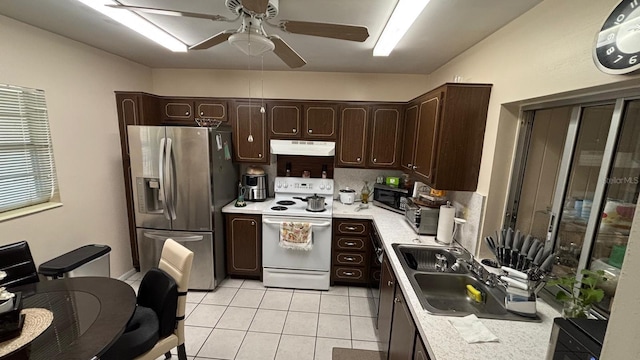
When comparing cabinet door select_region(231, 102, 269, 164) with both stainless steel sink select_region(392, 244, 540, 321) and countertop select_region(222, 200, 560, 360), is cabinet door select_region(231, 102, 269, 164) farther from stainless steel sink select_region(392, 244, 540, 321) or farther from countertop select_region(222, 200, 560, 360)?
countertop select_region(222, 200, 560, 360)

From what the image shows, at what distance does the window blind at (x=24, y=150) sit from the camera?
6.52 ft

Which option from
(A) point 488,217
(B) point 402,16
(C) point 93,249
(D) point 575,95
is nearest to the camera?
(D) point 575,95

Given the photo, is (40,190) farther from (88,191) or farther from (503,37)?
(503,37)

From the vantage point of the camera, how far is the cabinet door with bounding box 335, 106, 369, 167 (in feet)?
10.1

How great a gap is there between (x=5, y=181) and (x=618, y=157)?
3909 mm

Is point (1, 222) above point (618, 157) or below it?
below

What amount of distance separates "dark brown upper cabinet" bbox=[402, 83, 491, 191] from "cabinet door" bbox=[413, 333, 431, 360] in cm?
114

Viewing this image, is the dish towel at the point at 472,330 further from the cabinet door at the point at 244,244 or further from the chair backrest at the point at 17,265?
the chair backrest at the point at 17,265

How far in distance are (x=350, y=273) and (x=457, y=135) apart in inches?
74.8

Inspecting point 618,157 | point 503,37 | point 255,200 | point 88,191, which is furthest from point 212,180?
point 618,157

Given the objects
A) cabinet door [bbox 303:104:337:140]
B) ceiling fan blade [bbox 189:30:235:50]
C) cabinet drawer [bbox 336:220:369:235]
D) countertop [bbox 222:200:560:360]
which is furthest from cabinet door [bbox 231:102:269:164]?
countertop [bbox 222:200:560:360]

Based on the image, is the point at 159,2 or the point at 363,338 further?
the point at 363,338

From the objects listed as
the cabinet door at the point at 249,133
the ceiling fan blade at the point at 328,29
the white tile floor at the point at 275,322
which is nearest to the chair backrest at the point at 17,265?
the white tile floor at the point at 275,322

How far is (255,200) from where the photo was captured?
328 cm
